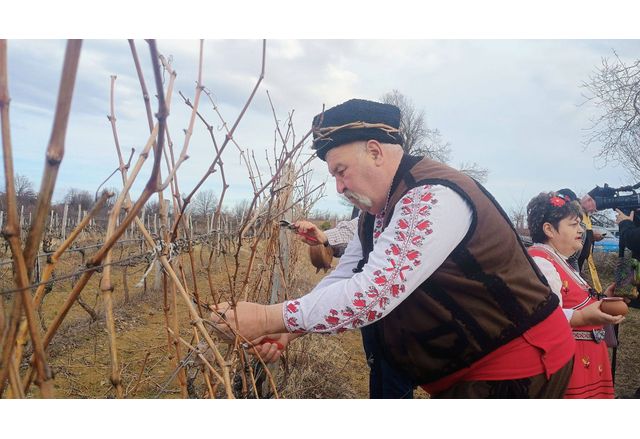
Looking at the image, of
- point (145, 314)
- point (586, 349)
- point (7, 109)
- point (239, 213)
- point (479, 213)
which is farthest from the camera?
point (145, 314)

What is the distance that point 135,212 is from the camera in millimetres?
638

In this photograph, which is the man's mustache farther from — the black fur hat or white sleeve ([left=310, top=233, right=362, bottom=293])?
white sleeve ([left=310, top=233, right=362, bottom=293])

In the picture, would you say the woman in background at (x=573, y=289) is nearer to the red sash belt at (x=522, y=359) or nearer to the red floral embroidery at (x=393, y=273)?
the red sash belt at (x=522, y=359)

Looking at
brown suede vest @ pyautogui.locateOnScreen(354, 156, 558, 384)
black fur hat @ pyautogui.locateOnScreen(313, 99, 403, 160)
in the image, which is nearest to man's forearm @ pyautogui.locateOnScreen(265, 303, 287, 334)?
brown suede vest @ pyautogui.locateOnScreen(354, 156, 558, 384)

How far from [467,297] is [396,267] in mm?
231

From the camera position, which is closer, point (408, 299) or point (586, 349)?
point (408, 299)

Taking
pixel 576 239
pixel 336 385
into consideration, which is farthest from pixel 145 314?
pixel 576 239

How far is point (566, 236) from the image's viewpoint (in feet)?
6.46

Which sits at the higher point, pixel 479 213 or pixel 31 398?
pixel 479 213

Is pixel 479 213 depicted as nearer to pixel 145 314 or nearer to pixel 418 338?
pixel 418 338

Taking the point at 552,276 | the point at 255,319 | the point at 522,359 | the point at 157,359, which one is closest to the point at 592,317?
the point at 552,276

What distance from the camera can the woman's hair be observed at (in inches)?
78.5

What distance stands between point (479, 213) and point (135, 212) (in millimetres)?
750

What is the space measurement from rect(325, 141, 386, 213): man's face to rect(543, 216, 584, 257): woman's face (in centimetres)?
117
